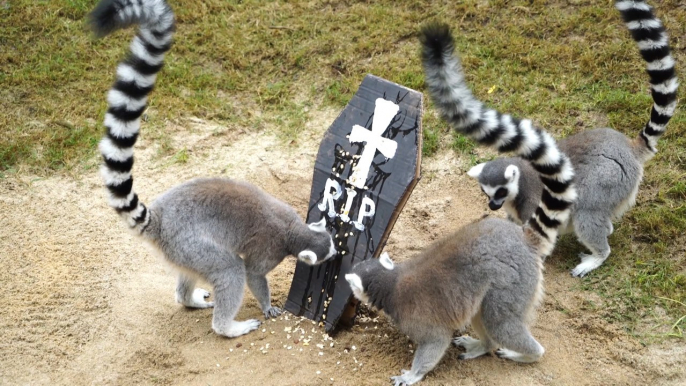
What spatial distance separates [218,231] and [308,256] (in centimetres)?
71

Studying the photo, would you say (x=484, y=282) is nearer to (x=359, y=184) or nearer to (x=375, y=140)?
(x=359, y=184)

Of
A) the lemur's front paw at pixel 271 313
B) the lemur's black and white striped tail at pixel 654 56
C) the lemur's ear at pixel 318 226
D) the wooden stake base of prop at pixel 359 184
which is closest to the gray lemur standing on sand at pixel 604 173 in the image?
the lemur's black and white striped tail at pixel 654 56

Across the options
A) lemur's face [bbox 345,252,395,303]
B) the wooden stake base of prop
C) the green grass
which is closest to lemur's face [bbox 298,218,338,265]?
the wooden stake base of prop

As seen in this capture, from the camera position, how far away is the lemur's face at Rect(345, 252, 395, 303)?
454 cm

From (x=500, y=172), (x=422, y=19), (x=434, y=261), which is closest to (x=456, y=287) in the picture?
(x=434, y=261)

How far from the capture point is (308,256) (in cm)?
481

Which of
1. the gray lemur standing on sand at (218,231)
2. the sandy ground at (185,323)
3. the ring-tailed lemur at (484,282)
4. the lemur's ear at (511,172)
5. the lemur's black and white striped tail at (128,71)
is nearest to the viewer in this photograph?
the lemur's black and white striped tail at (128,71)

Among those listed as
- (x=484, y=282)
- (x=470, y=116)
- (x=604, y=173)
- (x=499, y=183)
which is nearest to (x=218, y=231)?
(x=484, y=282)

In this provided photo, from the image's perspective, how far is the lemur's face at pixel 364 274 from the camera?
4.54 meters

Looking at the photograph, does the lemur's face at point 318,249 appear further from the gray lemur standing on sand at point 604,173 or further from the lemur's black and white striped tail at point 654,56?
the lemur's black and white striped tail at point 654,56

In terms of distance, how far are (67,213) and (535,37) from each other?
570cm

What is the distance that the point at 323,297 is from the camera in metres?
5.04

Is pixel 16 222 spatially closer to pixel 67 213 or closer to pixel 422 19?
pixel 67 213

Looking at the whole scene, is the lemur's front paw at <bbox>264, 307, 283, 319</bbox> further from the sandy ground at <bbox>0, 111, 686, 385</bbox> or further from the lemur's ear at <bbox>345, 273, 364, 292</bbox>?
the lemur's ear at <bbox>345, 273, 364, 292</bbox>
